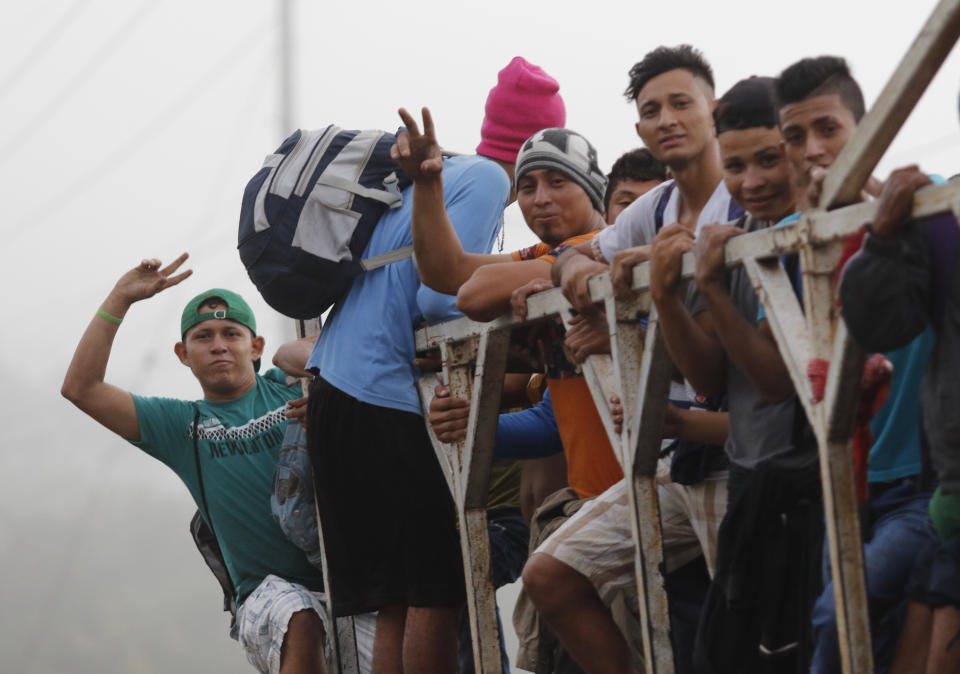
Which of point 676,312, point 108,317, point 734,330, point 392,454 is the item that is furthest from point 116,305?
point 734,330

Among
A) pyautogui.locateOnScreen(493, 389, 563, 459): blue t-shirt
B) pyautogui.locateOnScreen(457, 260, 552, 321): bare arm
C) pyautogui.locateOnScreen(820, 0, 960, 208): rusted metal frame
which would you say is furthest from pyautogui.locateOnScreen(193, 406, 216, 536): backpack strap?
pyautogui.locateOnScreen(820, 0, 960, 208): rusted metal frame

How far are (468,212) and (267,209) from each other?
2.14ft

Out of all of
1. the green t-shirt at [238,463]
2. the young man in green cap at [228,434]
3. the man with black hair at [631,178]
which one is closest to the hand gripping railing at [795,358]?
the man with black hair at [631,178]

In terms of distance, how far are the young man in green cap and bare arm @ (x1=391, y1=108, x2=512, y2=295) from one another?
152 centimetres

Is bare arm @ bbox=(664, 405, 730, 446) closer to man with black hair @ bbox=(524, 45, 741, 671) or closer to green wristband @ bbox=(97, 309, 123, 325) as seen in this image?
man with black hair @ bbox=(524, 45, 741, 671)

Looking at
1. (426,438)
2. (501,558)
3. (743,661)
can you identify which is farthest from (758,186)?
(501,558)

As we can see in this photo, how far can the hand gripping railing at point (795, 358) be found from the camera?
7.51 ft

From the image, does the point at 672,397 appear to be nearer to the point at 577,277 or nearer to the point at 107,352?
the point at 577,277

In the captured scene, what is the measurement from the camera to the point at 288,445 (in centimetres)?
482

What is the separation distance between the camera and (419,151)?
3623 millimetres

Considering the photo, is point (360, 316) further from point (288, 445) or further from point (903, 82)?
point (903, 82)

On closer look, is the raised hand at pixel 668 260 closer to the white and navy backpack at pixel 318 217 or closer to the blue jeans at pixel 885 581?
the blue jeans at pixel 885 581

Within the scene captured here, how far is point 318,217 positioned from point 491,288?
2.78 feet

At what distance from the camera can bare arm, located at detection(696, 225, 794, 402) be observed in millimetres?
2680
